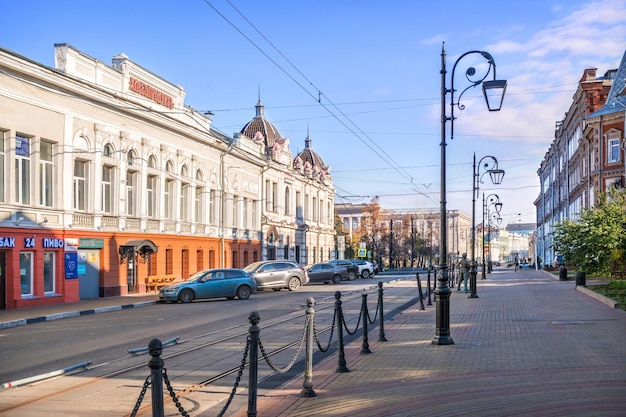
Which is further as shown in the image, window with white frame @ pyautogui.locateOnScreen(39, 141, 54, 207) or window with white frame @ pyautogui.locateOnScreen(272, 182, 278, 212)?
window with white frame @ pyautogui.locateOnScreen(272, 182, 278, 212)

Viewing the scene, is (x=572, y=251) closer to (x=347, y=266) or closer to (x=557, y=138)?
(x=347, y=266)

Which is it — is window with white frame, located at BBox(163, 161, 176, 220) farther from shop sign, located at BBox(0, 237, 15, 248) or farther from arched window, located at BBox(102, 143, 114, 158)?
shop sign, located at BBox(0, 237, 15, 248)

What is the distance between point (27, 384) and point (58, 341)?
18.6 feet

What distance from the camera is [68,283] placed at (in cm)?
2680

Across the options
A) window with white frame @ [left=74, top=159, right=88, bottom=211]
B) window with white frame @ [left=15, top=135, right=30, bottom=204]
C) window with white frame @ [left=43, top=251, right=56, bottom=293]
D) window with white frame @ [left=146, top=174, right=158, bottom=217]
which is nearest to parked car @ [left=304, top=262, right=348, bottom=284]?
window with white frame @ [left=146, top=174, right=158, bottom=217]

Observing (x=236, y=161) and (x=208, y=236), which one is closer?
(x=208, y=236)

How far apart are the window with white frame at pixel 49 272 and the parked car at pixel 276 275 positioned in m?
10.9

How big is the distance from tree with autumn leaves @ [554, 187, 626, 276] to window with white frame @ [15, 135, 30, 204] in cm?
2341

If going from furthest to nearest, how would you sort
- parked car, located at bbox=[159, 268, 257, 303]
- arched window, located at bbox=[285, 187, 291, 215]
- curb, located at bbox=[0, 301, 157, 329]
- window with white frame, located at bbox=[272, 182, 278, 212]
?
arched window, located at bbox=[285, 187, 291, 215] < window with white frame, located at bbox=[272, 182, 278, 212] < parked car, located at bbox=[159, 268, 257, 303] < curb, located at bbox=[0, 301, 157, 329]

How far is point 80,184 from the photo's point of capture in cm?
2862

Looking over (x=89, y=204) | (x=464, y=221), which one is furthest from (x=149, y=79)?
(x=464, y=221)

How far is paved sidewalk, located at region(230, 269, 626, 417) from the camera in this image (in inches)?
295

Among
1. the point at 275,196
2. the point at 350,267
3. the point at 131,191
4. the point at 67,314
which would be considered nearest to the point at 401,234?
the point at 275,196

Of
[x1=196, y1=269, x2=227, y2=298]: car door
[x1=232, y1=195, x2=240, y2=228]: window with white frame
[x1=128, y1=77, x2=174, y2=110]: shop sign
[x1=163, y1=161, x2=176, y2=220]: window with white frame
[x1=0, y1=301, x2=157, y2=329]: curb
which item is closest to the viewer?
[x1=0, y1=301, x2=157, y2=329]: curb
